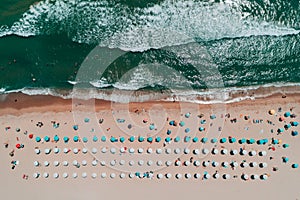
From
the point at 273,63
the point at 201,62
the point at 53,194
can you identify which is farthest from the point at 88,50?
the point at 273,63

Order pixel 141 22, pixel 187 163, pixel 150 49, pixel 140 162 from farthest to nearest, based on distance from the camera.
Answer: pixel 141 22, pixel 150 49, pixel 140 162, pixel 187 163

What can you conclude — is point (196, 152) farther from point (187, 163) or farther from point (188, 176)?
point (188, 176)

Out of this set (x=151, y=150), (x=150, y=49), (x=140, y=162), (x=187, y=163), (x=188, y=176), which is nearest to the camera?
(x=188, y=176)

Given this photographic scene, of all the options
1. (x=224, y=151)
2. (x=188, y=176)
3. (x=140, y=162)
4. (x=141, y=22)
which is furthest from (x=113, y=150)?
(x=141, y=22)

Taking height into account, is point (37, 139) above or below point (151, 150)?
above

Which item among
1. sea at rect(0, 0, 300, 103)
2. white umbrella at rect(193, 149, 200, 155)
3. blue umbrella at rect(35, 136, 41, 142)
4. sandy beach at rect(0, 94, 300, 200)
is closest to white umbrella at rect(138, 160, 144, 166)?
sandy beach at rect(0, 94, 300, 200)

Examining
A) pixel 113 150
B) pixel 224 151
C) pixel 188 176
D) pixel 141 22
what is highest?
pixel 141 22

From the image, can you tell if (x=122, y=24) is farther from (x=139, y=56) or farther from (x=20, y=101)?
(x=20, y=101)

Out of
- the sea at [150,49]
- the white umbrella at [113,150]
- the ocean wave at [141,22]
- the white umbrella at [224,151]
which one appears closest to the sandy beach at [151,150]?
the white umbrella at [224,151]
